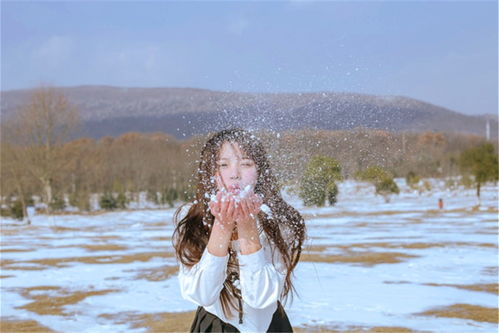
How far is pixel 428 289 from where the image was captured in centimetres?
966

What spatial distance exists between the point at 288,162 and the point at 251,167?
203 mm

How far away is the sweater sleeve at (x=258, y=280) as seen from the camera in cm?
164

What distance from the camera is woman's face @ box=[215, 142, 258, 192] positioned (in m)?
1.71

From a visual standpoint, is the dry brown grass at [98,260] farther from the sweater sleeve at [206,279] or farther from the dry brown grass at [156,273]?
the sweater sleeve at [206,279]

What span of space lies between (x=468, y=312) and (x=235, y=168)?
7136 millimetres

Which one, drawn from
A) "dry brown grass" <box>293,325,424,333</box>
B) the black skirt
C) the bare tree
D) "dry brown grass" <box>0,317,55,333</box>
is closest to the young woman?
the black skirt

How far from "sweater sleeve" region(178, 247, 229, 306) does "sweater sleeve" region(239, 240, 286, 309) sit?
0.06 metres

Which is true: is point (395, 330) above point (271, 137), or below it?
below

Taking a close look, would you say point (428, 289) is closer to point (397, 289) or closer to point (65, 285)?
point (397, 289)

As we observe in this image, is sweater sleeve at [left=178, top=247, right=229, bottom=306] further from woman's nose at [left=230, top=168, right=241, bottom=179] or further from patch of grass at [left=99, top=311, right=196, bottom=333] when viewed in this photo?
patch of grass at [left=99, top=311, right=196, bottom=333]

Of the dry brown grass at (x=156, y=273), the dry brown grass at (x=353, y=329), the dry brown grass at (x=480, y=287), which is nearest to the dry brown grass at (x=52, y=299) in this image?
the dry brown grass at (x=156, y=273)

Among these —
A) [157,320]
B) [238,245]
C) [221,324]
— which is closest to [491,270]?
[157,320]

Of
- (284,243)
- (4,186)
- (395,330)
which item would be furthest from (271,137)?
(4,186)

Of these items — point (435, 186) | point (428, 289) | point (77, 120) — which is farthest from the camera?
point (435, 186)
